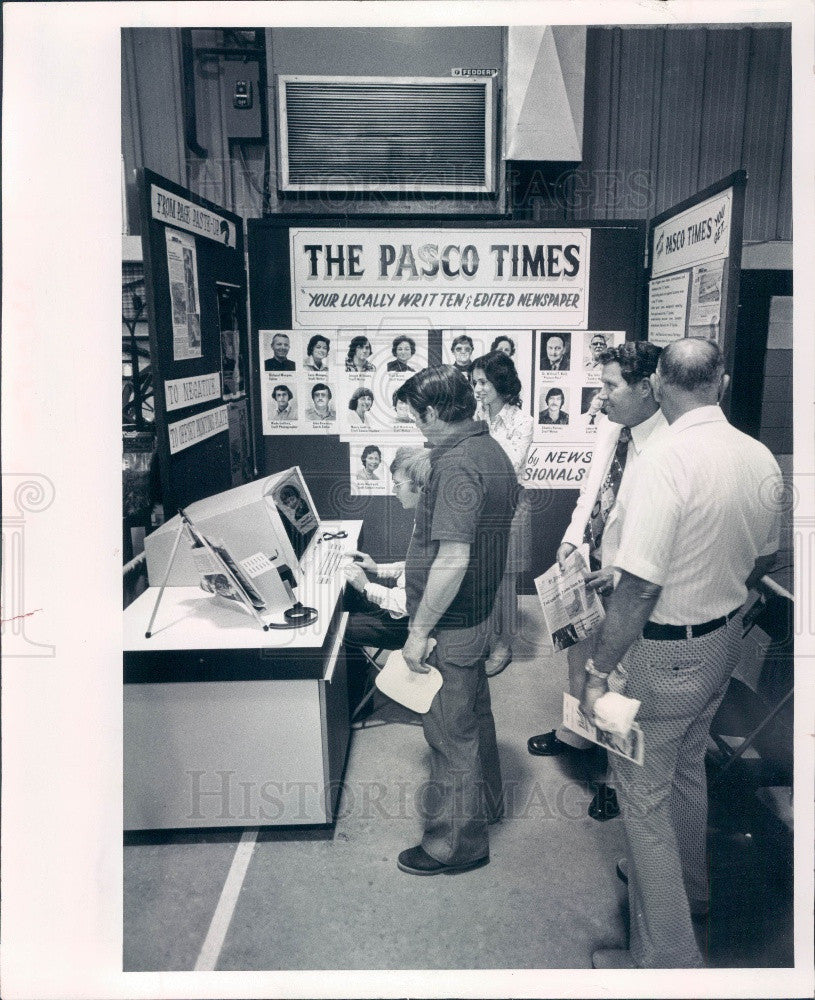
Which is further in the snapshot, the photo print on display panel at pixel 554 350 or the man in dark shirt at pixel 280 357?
the man in dark shirt at pixel 280 357

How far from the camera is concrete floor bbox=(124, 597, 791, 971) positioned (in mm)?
1854

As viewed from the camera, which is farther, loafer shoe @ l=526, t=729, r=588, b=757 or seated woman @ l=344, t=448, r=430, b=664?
loafer shoe @ l=526, t=729, r=588, b=757

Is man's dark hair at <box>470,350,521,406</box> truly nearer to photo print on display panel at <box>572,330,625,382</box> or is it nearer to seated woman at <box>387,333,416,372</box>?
photo print on display panel at <box>572,330,625,382</box>

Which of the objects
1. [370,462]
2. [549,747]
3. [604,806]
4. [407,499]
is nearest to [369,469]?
[370,462]

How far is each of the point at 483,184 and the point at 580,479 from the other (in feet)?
4.77

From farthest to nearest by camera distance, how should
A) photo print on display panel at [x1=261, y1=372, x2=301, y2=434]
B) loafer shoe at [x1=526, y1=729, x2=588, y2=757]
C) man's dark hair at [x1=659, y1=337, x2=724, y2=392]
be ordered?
photo print on display panel at [x1=261, y1=372, x2=301, y2=434] → loafer shoe at [x1=526, y1=729, x2=588, y2=757] → man's dark hair at [x1=659, y1=337, x2=724, y2=392]

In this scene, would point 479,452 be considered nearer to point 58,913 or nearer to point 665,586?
point 665,586

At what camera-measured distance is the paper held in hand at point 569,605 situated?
2.08 m

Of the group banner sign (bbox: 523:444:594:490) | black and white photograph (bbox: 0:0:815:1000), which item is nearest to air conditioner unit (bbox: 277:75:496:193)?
black and white photograph (bbox: 0:0:815:1000)

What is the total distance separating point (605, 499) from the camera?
229 cm

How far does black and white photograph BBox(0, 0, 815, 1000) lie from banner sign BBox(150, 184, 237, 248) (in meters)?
0.03

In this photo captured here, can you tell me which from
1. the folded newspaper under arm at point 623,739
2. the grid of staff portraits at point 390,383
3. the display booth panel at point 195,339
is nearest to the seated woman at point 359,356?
the grid of staff portraits at point 390,383

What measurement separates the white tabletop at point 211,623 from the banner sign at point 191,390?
2.34 feet

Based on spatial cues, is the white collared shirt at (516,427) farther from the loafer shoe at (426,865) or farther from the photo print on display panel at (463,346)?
the loafer shoe at (426,865)
